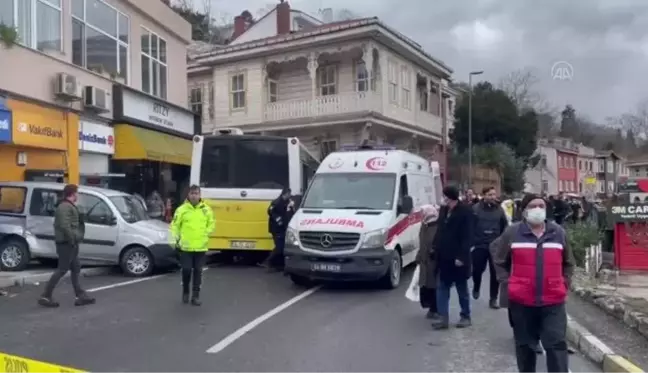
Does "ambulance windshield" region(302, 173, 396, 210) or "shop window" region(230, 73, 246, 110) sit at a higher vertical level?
"shop window" region(230, 73, 246, 110)

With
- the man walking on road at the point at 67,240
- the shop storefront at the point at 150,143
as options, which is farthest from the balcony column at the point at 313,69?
the man walking on road at the point at 67,240

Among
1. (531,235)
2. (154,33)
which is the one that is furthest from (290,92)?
(531,235)

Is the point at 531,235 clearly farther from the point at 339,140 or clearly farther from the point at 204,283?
the point at 339,140

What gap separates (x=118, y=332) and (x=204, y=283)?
4827 millimetres

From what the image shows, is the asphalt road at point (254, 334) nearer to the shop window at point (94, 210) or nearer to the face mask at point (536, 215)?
the face mask at point (536, 215)

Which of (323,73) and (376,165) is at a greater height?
(323,73)

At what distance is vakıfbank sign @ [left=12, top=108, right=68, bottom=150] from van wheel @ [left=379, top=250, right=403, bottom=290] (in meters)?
9.46

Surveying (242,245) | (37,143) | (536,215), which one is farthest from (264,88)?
(536,215)

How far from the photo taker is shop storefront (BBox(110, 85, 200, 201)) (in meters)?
22.0

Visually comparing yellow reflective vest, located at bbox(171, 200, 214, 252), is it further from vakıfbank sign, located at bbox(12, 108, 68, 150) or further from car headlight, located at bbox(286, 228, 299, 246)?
vakıfbank sign, located at bbox(12, 108, 68, 150)

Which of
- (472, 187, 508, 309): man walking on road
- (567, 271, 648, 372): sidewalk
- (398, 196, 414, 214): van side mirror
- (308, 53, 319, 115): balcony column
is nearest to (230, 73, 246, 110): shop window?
(308, 53, 319, 115): balcony column

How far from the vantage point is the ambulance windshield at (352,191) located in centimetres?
1314

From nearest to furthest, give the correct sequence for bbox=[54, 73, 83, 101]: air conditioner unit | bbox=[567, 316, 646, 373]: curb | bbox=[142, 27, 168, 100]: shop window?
bbox=[567, 316, 646, 373]: curb, bbox=[54, 73, 83, 101]: air conditioner unit, bbox=[142, 27, 168, 100]: shop window

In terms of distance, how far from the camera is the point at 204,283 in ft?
Result: 44.7
